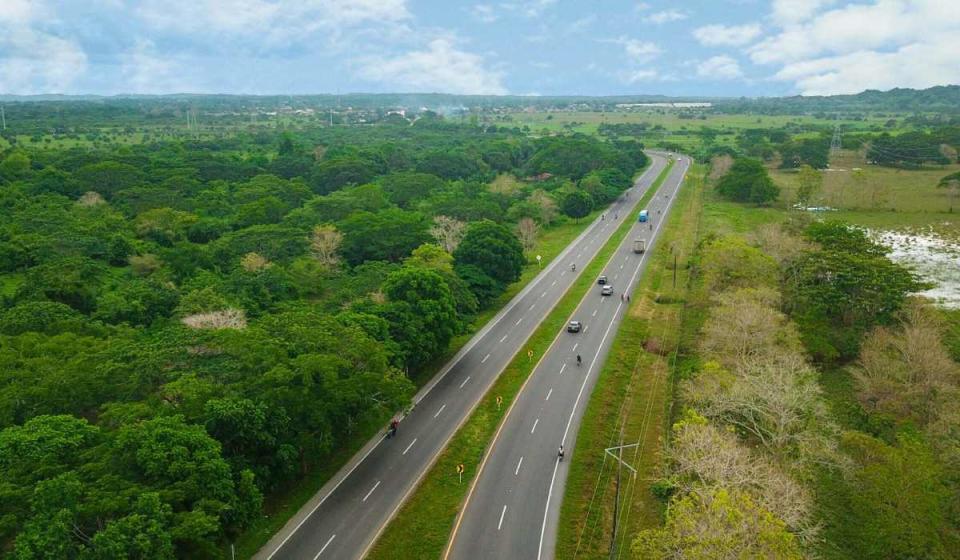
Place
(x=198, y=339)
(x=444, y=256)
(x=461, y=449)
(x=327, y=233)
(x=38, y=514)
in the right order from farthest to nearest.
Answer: (x=327, y=233), (x=444, y=256), (x=461, y=449), (x=198, y=339), (x=38, y=514)

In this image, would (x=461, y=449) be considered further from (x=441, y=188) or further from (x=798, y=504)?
(x=441, y=188)

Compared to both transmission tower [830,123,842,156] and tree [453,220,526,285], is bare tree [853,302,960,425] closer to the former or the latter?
tree [453,220,526,285]

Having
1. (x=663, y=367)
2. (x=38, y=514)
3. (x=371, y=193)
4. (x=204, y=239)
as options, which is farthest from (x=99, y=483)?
(x=371, y=193)

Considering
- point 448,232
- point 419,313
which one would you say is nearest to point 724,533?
point 419,313

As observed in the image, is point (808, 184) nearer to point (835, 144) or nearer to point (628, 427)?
point (835, 144)

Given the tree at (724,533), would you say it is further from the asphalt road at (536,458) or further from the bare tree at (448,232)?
the bare tree at (448,232)

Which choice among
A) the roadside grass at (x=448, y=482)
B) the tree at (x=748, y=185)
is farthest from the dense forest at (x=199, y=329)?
the tree at (x=748, y=185)

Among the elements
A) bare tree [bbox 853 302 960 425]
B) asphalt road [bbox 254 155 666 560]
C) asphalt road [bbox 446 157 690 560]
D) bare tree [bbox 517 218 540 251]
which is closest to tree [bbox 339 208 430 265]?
asphalt road [bbox 254 155 666 560]
